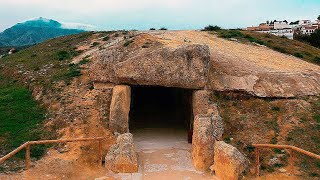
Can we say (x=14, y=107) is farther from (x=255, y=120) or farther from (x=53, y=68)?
(x=255, y=120)

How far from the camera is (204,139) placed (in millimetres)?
14344

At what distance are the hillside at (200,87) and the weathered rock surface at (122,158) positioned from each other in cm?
78

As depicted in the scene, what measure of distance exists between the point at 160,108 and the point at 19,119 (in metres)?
9.39

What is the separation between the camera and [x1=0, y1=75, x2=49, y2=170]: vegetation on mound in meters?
15.3

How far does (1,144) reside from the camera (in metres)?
15.2

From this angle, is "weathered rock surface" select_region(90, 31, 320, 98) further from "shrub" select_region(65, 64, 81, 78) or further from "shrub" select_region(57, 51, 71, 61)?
"shrub" select_region(57, 51, 71, 61)

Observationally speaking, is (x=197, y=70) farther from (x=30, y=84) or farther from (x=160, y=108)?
(x=160, y=108)

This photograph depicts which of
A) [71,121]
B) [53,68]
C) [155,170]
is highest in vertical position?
[53,68]

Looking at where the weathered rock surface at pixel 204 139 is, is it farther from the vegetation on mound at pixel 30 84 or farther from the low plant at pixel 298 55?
the low plant at pixel 298 55

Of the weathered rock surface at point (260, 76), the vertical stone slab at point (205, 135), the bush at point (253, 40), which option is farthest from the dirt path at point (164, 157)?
the bush at point (253, 40)

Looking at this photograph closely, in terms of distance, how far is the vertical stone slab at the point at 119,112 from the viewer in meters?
16.1

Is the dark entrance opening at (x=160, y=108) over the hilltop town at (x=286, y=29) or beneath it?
beneath

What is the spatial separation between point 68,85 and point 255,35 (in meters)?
14.5

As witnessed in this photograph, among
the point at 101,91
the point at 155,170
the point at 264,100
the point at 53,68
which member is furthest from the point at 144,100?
the point at 155,170
